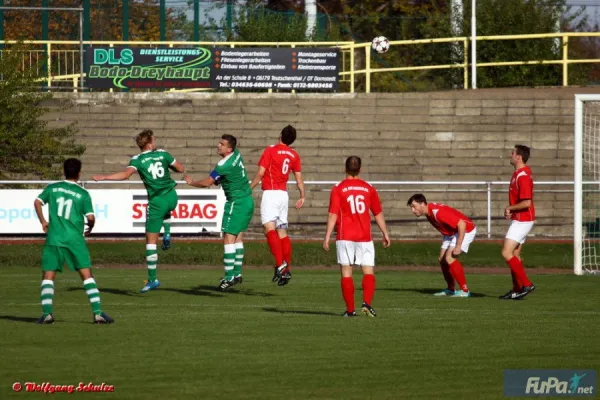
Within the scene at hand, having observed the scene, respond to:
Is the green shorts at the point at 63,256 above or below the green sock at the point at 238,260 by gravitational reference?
above

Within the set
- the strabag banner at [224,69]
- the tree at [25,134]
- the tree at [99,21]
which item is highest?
the tree at [99,21]

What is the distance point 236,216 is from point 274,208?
802mm

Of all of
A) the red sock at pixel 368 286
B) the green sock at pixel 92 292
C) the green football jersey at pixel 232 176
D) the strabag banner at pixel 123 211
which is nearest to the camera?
the green sock at pixel 92 292

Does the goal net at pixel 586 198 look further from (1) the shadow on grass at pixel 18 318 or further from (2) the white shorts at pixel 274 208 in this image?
(1) the shadow on grass at pixel 18 318

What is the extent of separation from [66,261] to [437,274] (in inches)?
448

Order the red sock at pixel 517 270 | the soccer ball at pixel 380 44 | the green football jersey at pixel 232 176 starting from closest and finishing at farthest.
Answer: the green football jersey at pixel 232 176 < the red sock at pixel 517 270 < the soccer ball at pixel 380 44

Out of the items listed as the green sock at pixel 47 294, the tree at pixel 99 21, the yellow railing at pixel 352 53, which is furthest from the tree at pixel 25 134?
the green sock at pixel 47 294

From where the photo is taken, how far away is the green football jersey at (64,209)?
484 inches

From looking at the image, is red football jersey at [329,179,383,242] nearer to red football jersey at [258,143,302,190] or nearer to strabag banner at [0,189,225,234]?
red football jersey at [258,143,302,190]

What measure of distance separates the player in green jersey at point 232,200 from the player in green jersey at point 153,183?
550mm

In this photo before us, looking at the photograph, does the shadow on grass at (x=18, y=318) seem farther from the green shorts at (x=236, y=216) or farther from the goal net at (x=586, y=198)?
the goal net at (x=586, y=198)

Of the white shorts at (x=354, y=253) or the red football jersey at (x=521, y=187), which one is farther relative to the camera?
the red football jersey at (x=521, y=187)

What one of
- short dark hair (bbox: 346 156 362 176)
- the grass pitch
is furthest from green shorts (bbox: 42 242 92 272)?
short dark hair (bbox: 346 156 362 176)

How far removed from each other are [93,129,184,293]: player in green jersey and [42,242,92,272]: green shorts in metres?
3.80
